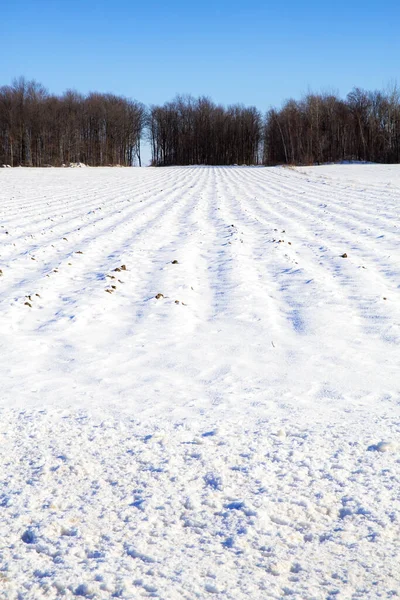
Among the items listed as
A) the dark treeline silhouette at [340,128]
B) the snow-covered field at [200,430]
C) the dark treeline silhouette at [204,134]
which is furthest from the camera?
the dark treeline silhouette at [204,134]

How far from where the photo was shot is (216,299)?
5.53m

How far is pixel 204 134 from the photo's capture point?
7712cm

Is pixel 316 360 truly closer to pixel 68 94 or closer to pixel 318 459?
pixel 318 459

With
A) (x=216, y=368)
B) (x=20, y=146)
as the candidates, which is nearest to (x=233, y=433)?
(x=216, y=368)

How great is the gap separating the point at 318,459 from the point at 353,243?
597cm

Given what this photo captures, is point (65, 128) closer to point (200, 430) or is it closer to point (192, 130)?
point (192, 130)

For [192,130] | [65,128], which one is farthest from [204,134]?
[65,128]

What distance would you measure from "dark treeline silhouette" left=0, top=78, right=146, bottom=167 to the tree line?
0.10m

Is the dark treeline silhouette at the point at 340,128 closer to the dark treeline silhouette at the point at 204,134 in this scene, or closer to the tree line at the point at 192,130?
the tree line at the point at 192,130

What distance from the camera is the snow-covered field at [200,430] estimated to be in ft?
6.55

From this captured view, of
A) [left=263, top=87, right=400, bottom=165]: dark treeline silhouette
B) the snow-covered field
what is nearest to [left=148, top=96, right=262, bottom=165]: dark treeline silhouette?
[left=263, top=87, right=400, bottom=165]: dark treeline silhouette

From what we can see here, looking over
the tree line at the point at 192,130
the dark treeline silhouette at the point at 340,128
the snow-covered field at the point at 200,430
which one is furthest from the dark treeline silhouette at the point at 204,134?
the snow-covered field at the point at 200,430

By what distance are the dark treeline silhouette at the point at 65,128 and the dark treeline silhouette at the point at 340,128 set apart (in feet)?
62.6

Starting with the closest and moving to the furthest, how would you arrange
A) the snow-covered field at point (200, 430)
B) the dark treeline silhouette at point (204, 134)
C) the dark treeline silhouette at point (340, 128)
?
the snow-covered field at point (200, 430)
the dark treeline silhouette at point (340, 128)
the dark treeline silhouette at point (204, 134)
